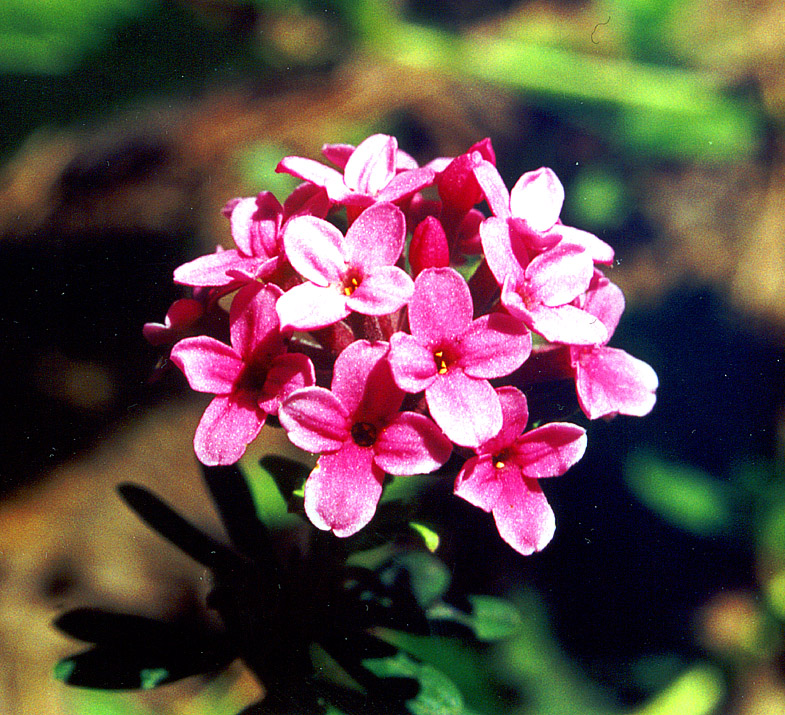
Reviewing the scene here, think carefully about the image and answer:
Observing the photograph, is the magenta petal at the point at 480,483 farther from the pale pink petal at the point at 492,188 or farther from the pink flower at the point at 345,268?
the pale pink petal at the point at 492,188

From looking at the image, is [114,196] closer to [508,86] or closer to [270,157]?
[270,157]

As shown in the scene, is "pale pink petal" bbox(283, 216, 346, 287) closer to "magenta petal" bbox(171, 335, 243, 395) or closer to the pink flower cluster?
the pink flower cluster

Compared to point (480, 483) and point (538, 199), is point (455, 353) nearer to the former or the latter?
point (480, 483)

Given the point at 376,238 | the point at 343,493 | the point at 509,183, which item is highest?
the point at 376,238

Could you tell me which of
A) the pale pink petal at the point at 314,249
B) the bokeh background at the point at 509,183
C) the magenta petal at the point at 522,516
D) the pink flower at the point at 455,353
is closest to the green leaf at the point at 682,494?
the bokeh background at the point at 509,183

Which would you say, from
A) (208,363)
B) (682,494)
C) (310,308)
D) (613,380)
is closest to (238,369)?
(208,363)
